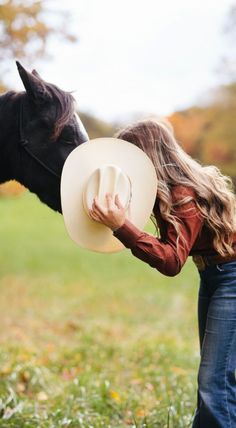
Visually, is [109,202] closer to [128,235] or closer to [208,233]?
[128,235]

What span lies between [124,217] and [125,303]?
9.01m

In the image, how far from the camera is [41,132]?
3348 millimetres

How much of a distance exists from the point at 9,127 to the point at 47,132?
0.22 metres

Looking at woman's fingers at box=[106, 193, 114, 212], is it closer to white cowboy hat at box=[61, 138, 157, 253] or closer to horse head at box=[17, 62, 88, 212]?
white cowboy hat at box=[61, 138, 157, 253]

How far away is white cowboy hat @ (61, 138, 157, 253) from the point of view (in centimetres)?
304

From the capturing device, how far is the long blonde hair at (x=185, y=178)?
10.1ft

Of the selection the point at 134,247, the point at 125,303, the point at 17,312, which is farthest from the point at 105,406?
the point at 125,303

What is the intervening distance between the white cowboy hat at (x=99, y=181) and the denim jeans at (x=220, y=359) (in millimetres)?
571

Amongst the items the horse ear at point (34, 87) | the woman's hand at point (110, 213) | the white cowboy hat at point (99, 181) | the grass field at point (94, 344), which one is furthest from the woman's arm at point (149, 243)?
the grass field at point (94, 344)

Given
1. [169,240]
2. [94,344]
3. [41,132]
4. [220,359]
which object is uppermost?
[41,132]

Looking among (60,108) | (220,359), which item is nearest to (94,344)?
(220,359)

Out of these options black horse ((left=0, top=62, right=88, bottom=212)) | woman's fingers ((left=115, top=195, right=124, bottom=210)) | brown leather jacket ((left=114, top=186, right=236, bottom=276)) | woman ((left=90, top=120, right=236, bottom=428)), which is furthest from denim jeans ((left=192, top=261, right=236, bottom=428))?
black horse ((left=0, top=62, right=88, bottom=212))

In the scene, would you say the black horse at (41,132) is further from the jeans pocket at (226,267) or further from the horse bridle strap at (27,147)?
the jeans pocket at (226,267)

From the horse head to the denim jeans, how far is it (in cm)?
102
